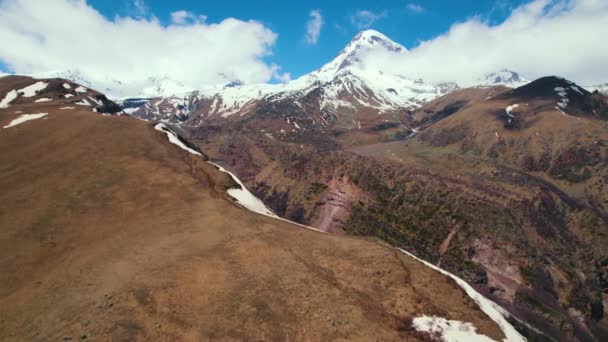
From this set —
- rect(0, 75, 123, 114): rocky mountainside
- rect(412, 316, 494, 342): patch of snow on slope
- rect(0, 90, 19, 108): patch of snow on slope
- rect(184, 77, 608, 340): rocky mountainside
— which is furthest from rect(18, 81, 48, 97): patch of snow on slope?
rect(412, 316, 494, 342): patch of snow on slope

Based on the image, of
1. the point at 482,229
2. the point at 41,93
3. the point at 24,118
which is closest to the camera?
the point at 24,118

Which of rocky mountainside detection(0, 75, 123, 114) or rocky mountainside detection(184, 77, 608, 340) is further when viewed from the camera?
rocky mountainside detection(0, 75, 123, 114)

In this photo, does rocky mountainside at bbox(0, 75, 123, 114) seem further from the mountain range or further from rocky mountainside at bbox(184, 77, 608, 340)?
rocky mountainside at bbox(184, 77, 608, 340)

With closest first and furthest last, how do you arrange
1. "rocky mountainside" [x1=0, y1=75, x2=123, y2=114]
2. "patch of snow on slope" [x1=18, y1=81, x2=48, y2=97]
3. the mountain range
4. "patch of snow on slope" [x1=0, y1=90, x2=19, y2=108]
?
the mountain range, "patch of snow on slope" [x1=0, y1=90, x2=19, y2=108], "rocky mountainside" [x1=0, y1=75, x2=123, y2=114], "patch of snow on slope" [x1=18, y1=81, x2=48, y2=97]

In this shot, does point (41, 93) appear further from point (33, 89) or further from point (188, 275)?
point (188, 275)

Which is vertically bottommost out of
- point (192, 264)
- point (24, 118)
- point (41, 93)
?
point (192, 264)

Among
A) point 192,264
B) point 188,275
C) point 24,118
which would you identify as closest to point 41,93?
point 24,118
